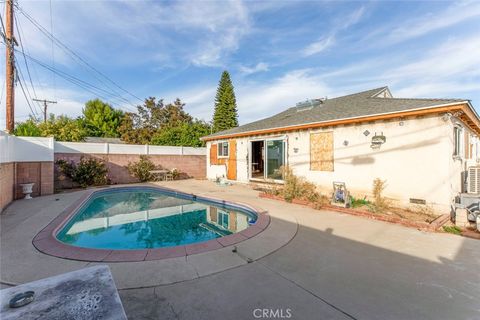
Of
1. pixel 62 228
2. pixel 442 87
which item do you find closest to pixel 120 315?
pixel 62 228

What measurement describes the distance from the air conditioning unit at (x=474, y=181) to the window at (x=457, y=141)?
58 centimetres

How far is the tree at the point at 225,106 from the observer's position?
96.4ft

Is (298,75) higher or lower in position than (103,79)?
lower

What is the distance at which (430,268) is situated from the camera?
3148mm

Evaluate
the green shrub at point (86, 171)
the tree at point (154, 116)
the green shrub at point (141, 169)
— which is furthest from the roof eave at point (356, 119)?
the tree at point (154, 116)

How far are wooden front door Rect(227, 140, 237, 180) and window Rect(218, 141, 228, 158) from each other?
0.55 metres

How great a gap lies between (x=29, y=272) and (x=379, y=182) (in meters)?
8.06

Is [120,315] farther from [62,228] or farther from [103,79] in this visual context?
[103,79]

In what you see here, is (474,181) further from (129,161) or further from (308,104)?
(129,161)

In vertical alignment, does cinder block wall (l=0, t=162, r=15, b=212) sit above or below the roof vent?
below

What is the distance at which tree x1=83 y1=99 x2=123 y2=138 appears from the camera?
30.5m

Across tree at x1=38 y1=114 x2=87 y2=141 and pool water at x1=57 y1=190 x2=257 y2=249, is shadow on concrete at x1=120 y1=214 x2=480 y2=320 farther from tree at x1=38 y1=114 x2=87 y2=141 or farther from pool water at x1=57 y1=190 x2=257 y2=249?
tree at x1=38 y1=114 x2=87 y2=141

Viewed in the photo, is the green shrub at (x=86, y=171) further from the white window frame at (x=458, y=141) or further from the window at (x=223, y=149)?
the white window frame at (x=458, y=141)
